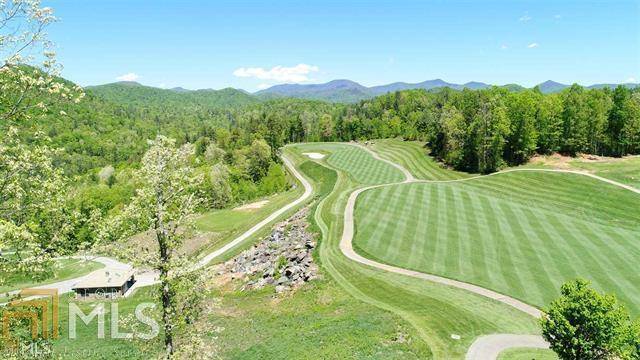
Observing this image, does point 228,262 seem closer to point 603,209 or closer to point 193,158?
point 193,158

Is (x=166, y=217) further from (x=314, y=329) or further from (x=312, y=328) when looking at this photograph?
(x=312, y=328)

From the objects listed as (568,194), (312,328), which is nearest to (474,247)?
(312,328)

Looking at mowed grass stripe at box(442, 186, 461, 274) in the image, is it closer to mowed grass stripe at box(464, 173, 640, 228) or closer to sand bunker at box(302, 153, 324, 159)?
mowed grass stripe at box(464, 173, 640, 228)

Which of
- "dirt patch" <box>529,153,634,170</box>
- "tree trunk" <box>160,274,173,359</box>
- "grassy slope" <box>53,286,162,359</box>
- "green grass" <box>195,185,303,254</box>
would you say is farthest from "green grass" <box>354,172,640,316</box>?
"tree trunk" <box>160,274,173,359</box>

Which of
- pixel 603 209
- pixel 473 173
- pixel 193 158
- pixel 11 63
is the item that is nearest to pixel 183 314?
pixel 193 158

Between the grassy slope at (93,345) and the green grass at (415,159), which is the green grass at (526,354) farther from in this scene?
the green grass at (415,159)

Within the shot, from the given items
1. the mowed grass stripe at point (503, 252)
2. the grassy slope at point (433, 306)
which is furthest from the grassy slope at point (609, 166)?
the grassy slope at point (433, 306)
